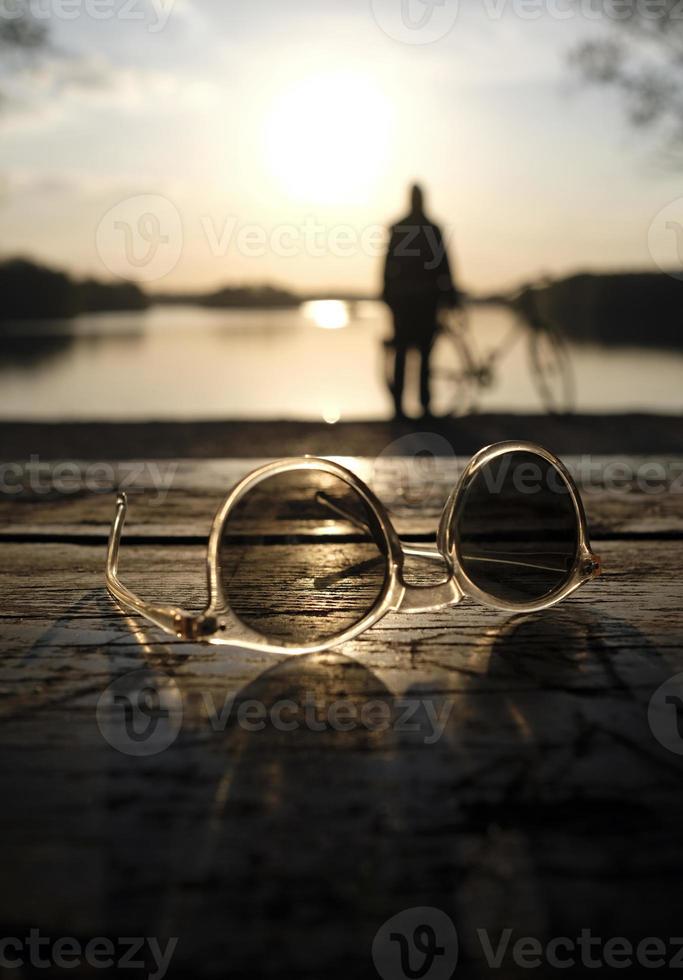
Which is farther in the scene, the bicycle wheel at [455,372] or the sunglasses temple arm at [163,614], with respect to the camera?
the bicycle wheel at [455,372]

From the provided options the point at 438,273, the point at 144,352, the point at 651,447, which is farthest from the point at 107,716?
the point at 144,352

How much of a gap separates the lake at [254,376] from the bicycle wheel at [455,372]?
0.17m

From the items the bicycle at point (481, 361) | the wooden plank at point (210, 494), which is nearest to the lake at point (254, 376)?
the bicycle at point (481, 361)

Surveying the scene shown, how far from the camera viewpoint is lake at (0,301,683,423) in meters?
11.6

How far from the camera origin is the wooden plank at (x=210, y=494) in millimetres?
1378

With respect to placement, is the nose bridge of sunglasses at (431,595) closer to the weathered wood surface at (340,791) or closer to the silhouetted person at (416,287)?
the weathered wood surface at (340,791)

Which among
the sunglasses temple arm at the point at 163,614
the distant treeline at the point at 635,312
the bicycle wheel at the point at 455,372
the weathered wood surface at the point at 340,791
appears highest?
the distant treeline at the point at 635,312

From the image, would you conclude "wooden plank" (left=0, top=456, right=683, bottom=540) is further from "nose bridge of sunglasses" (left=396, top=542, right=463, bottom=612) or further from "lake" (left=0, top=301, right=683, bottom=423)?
"lake" (left=0, top=301, right=683, bottom=423)

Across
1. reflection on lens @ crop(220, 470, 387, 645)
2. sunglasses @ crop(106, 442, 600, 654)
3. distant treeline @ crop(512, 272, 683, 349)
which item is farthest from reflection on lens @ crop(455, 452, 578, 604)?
distant treeline @ crop(512, 272, 683, 349)

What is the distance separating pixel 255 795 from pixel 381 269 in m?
6.94

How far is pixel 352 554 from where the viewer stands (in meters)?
0.98

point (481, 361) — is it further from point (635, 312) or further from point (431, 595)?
point (635, 312)

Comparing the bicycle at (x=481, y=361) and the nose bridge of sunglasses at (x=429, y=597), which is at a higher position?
the bicycle at (x=481, y=361)

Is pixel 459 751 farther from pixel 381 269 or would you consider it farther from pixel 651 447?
pixel 381 269
